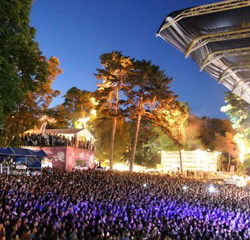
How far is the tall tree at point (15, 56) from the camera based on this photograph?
43.4 feet

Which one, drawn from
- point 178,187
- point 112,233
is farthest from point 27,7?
point 178,187

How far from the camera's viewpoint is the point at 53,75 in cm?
3250

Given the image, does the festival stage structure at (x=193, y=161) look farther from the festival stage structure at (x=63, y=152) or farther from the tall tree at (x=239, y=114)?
the festival stage structure at (x=63, y=152)

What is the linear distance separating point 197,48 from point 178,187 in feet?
44.7

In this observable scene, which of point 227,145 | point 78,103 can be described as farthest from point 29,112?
point 227,145

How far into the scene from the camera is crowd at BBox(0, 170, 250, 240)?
25.0 feet

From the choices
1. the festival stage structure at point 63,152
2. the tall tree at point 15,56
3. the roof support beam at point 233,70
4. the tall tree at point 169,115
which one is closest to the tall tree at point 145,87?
the tall tree at point 169,115

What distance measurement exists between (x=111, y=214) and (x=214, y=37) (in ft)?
22.8

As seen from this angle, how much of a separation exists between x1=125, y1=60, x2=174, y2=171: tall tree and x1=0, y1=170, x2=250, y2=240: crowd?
1758 cm

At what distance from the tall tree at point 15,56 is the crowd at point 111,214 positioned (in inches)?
154

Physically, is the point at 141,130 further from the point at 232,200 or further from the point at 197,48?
the point at 197,48

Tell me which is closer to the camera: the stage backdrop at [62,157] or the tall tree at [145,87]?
the stage backdrop at [62,157]

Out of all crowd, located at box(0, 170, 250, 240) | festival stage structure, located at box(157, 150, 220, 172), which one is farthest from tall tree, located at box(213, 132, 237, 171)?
crowd, located at box(0, 170, 250, 240)

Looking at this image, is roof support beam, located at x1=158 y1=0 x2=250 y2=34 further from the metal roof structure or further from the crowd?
the crowd
